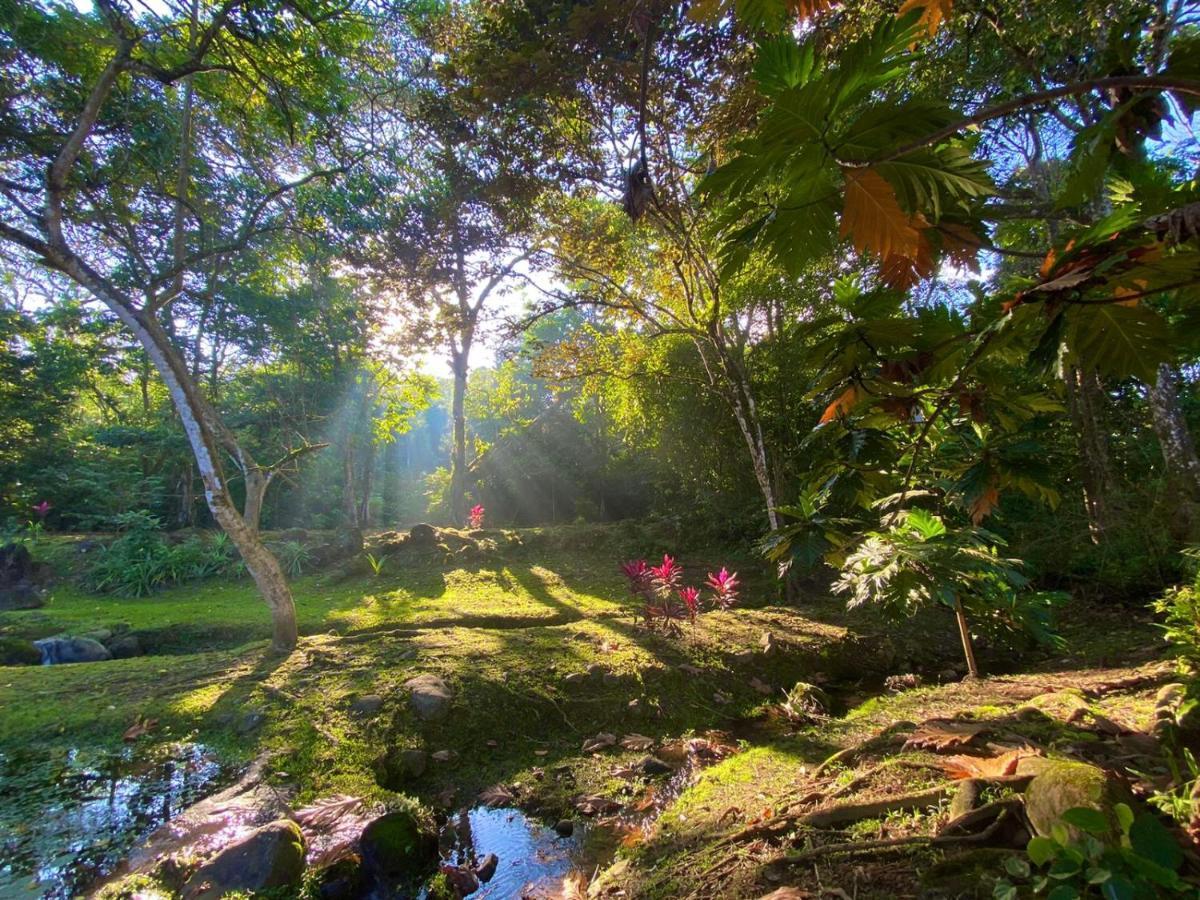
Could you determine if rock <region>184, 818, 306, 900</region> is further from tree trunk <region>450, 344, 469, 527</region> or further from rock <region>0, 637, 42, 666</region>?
tree trunk <region>450, 344, 469, 527</region>

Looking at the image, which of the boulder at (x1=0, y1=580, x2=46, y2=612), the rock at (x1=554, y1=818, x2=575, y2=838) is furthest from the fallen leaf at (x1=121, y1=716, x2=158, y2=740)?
the boulder at (x1=0, y1=580, x2=46, y2=612)

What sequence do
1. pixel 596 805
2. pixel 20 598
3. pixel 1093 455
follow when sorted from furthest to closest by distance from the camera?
pixel 20 598, pixel 1093 455, pixel 596 805

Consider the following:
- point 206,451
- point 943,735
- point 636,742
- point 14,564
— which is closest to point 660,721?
point 636,742

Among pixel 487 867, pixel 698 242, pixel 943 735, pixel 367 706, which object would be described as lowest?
pixel 487 867

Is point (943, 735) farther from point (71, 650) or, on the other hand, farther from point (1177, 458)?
point (71, 650)

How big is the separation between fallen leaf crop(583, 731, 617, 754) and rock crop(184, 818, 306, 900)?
1702mm

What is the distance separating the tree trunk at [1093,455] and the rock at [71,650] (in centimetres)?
1066

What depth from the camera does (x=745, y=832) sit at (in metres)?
1.97

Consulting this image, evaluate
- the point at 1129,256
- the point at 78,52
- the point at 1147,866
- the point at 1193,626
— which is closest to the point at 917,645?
the point at 1193,626

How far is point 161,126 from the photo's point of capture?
619 cm

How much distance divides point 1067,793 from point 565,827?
2156 millimetres

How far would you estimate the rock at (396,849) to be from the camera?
2359mm

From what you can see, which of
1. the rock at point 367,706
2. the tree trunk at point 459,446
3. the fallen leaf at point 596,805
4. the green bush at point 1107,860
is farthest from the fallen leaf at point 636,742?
the tree trunk at point 459,446

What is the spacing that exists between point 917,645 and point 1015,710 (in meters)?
2.59
